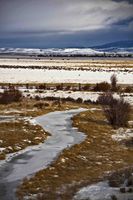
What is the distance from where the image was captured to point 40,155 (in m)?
18.5

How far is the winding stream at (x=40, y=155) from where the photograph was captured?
14.4 m

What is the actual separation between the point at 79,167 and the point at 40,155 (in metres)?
2.25

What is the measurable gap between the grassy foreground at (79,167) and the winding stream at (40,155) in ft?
1.15

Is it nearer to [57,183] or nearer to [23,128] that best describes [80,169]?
[57,183]

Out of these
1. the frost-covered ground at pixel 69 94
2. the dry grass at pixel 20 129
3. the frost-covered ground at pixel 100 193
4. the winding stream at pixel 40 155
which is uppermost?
the frost-covered ground at pixel 69 94

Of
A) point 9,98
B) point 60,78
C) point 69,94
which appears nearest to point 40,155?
point 9,98

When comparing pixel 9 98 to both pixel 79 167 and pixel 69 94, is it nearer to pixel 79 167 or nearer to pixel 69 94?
pixel 69 94

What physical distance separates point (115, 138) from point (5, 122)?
6.86 meters

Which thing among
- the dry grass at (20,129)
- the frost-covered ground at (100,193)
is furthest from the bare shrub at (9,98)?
the frost-covered ground at (100,193)

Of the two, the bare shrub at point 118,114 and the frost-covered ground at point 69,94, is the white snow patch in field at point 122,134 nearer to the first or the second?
the bare shrub at point 118,114

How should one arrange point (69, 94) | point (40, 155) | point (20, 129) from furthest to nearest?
1. point (69, 94)
2. point (20, 129)
3. point (40, 155)

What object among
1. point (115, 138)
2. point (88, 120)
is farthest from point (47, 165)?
point (88, 120)

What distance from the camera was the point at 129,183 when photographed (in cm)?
1360

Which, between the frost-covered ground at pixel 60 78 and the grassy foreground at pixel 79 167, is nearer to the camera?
the grassy foreground at pixel 79 167
